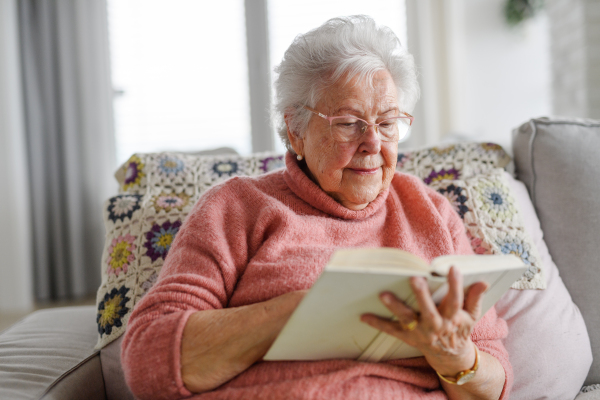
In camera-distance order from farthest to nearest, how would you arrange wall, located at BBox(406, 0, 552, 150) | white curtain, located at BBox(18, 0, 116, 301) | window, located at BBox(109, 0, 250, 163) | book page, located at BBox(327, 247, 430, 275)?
1. wall, located at BBox(406, 0, 552, 150)
2. window, located at BBox(109, 0, 250, 163)
3. white curtain, located at BBox(18, 0, 116, 301)
4. book page, located at BBox(327, 247, 430, 275)

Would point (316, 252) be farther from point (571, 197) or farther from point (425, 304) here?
point (571, 197)

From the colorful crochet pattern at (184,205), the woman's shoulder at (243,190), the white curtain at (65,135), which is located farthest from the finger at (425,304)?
the white curtain at (65,135)

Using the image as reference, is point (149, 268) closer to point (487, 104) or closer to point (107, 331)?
point (107, 331)

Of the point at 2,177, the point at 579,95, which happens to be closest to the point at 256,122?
the point at 2,177

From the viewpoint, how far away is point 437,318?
0.72 meters

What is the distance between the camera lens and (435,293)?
721 mm

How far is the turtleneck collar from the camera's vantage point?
3.81 feet

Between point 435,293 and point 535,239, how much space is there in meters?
0.80

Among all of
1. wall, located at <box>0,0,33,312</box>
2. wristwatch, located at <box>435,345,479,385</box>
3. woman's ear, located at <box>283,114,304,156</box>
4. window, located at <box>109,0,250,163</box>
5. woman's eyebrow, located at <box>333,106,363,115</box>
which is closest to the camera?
wristwatch, located at <box>435,345,479,385</box>

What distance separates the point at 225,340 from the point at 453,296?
1.33 ft

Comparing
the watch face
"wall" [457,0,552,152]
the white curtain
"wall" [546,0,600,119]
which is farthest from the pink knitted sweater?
"wall" [457,0,552,152]

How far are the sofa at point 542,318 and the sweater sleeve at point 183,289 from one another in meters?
0.24

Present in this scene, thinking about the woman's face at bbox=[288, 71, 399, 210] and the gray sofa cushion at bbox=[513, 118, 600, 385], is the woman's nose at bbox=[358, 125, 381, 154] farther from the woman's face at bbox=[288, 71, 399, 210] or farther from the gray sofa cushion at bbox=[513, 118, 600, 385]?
the gray sofa cushion at bbox=[513, 118, 600, 385]

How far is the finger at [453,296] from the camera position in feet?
2.24
